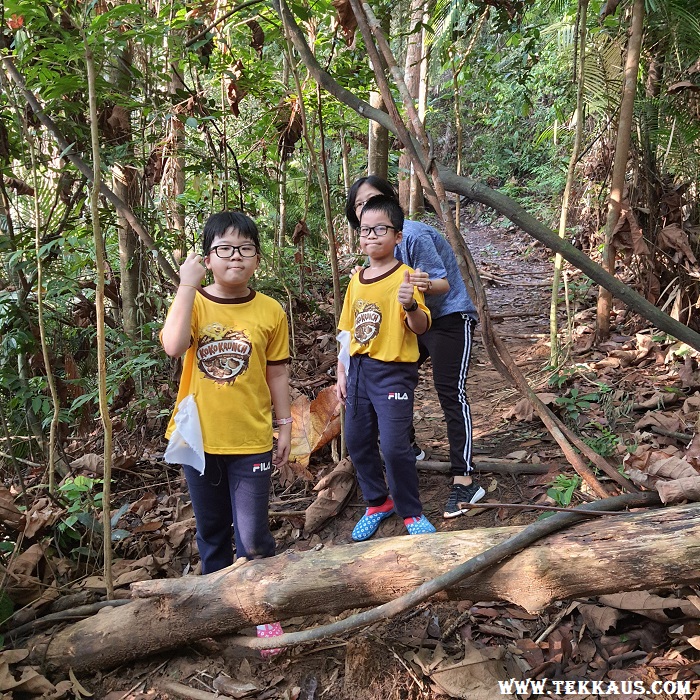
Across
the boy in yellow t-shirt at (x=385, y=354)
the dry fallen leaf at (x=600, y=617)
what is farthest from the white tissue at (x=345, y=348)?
the dry fallen leaf at (x=600, y=617)

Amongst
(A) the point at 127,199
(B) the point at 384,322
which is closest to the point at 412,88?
(A) the point at 127,199

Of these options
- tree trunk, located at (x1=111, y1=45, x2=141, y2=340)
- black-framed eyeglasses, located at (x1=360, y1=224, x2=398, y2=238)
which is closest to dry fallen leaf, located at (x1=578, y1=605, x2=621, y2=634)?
black-framed eyeglasses, located at (x1=360, y1=224, x2=398, y2=238)

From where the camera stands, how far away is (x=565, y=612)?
7.71 feet

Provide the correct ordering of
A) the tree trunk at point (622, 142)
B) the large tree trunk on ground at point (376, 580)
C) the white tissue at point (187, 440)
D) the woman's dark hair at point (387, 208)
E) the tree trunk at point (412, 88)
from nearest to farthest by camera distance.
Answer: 1. the large tree trunk on ground at point (376, 580)
2. the white tissue at point (187, 440)
3. the woman's dark hair at point (387, 208)
4. the tree trunk at point (622, 142)
5. the tree trunk at point (412, 88)

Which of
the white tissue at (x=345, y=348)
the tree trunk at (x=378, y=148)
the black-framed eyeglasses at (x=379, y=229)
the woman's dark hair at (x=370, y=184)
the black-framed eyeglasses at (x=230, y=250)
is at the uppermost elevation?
the tree trunk at (x=378, y=148)

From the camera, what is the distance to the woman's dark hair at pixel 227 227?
2.32 meters

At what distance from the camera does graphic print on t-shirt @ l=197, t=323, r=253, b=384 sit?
2.36 m

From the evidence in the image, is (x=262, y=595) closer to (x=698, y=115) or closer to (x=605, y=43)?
(x=698, y=115)

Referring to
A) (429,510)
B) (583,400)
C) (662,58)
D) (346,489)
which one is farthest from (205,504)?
(662,58)

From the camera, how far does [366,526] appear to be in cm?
308

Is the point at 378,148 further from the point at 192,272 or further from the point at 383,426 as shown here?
the point at 192,272

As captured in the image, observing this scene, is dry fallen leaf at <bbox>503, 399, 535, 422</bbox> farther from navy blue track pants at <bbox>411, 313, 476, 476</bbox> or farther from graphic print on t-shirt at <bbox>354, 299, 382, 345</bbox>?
graphic print on t-shirt at <bbox>354, 299, 382, 345</bbox>

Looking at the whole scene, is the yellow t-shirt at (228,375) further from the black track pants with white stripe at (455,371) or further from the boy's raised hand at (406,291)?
the black track pants with white stripe at (455,371)

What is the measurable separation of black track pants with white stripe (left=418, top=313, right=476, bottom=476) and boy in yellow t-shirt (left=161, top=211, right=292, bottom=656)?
1.07 metres
